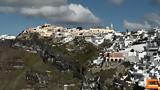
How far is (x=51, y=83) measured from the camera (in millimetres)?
168625

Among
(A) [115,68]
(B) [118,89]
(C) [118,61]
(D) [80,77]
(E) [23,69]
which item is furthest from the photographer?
(E) [23,69]

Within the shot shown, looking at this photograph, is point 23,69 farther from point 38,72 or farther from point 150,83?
point 150,83

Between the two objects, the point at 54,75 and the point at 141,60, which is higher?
the point at 141,60

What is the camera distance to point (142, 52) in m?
157

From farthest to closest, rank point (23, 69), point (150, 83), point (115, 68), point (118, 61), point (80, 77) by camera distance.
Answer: point (23, 69), point (80, 77), point (118, 61), point (115, 68), point (150, 83)

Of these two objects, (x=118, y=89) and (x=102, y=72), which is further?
(x=102, y=72)

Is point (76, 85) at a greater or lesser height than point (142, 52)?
lesser

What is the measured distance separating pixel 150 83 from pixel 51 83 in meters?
81.6

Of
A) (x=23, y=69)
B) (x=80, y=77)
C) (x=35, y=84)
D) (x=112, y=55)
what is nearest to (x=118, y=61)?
(x=112, y=55)

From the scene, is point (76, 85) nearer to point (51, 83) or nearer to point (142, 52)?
point (51, 83)

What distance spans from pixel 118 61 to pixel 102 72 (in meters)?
8.95

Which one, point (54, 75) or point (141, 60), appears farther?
point (54, 75)

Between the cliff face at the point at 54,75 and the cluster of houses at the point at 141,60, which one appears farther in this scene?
the cliff face at the point at 54,75

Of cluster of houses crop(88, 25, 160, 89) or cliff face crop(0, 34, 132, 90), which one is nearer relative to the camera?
cluster of houses crop(88, 25, 160, 89)
